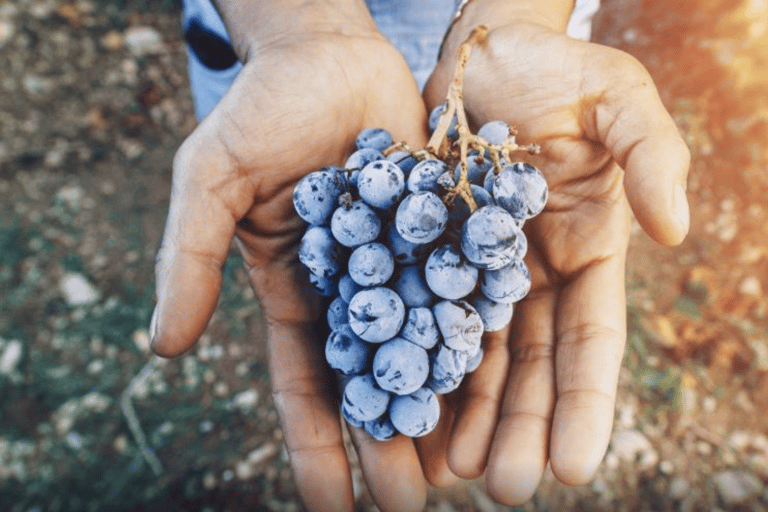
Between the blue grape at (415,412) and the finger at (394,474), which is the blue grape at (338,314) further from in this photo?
the finger at (394,474)

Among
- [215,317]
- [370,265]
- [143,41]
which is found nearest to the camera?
[370,265]

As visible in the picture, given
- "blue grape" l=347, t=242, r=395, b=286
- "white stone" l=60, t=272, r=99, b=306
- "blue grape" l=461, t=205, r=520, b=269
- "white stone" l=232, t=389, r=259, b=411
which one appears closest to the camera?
"blue grape" l=461, t=205, r=520, b=269

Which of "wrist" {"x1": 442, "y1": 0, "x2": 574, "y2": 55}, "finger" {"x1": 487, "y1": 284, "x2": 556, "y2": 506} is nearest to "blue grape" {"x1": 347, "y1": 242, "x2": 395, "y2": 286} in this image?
"finger" {"x1": 487, "y1": 284, "x2": 556, "y2": 506}

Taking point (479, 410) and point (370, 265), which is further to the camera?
point (479, 410)

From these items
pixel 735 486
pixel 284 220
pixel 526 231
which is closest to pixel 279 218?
pixel 284 220

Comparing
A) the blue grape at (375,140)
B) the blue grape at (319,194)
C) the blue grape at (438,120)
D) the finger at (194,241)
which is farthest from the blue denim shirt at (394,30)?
the blue grape at (319,194)

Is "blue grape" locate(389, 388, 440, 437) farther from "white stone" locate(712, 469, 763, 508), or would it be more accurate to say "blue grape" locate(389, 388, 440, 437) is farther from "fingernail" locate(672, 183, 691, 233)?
"white stone" locate(712, 469, 763, 508)

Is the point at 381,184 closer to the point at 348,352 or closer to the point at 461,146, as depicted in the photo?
the point at 461,146
